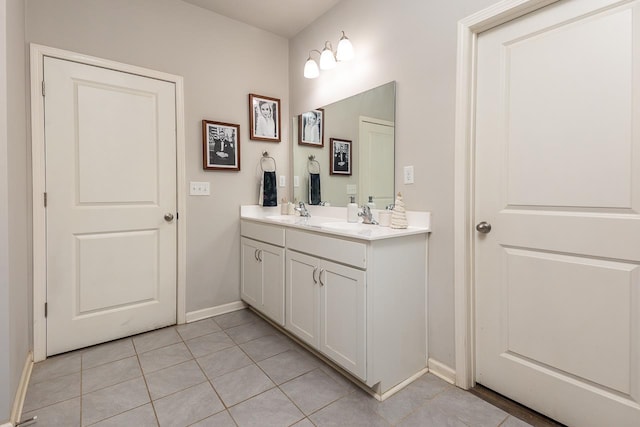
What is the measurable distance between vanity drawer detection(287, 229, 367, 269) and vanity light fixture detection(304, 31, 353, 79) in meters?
1.29

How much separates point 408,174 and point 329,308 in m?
0.92

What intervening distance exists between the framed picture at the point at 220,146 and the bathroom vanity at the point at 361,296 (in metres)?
0.85

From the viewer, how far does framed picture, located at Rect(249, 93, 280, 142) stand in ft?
9.06

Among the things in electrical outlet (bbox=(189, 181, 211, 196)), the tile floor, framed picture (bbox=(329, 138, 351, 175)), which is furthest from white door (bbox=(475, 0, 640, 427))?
electrical outlet (bbox=(189, 181, 211, 196))

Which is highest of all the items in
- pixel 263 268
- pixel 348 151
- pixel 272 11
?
pixel 272 11

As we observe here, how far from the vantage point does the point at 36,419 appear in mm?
1421

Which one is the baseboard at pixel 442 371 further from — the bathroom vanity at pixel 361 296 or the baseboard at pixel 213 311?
the baseboard at pixel 213 311

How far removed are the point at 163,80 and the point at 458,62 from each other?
6.72 feet

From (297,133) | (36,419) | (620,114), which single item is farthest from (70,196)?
(620,114)

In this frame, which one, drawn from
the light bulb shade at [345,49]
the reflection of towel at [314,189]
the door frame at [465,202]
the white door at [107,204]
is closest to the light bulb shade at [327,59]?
the light bulb shade at [345,49]

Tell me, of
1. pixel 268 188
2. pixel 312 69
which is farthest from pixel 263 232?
pixel 312 69

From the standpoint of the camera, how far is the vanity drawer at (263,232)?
220 centimetres

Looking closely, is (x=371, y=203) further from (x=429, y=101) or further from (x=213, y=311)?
(x=213, y=311)

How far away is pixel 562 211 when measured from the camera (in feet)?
4.55
